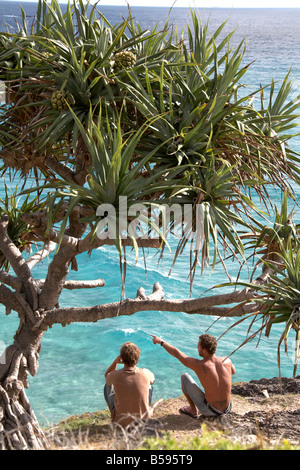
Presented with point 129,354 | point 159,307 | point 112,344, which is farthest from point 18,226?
point 112,344

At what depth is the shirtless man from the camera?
4742mm

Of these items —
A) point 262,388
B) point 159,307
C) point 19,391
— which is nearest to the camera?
point 159,307

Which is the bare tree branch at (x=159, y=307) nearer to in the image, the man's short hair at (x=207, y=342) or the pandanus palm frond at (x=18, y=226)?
the man's short hair at (x=207, y=342)

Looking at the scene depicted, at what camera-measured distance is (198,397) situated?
4957 millimetres

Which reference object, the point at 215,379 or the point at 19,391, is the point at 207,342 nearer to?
the point at 215,379

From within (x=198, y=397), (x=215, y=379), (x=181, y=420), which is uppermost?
(x=215, y=379)

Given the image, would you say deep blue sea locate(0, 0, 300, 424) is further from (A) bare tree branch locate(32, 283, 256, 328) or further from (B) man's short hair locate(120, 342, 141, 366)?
(B) man's short hair locate(120, 342, 141, 366)

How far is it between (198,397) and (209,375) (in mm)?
327

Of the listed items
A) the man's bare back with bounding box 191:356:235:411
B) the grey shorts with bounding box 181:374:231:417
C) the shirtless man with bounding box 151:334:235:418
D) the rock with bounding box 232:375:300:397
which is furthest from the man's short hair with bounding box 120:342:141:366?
the rock with bounding box 232:375:300:397
